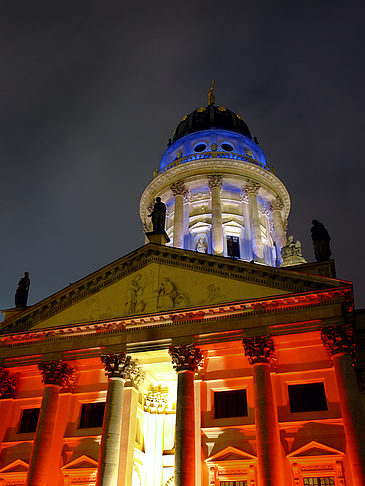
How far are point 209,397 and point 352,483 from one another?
7.37m

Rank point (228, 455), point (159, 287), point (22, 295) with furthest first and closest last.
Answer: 1. point (22, 295)
2. point (159, 287)
3. point (228, 455)

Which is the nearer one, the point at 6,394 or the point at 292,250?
the point at 6,394

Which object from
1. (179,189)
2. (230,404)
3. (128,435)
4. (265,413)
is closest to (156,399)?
(128,435)

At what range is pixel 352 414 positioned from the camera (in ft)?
63.3

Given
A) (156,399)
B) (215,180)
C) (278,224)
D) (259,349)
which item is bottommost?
(156,399)

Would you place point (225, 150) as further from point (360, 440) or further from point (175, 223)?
point (360, 440)

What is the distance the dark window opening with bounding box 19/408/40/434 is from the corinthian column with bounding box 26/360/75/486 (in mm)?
2343

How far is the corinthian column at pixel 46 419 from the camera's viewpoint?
901 inches

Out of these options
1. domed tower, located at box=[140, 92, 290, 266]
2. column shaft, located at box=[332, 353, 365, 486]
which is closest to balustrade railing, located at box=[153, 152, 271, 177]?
domed tower, located at box=[140, 92, 290, 266]

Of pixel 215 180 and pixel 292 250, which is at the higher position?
pixel 215 180

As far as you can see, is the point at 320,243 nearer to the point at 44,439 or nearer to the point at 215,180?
the point at 44,439

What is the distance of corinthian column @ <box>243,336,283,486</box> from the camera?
767 inches

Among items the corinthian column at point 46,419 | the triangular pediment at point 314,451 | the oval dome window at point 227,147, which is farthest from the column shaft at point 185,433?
the oval dome window at point 227,147

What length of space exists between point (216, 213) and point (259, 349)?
2055 centimetres
